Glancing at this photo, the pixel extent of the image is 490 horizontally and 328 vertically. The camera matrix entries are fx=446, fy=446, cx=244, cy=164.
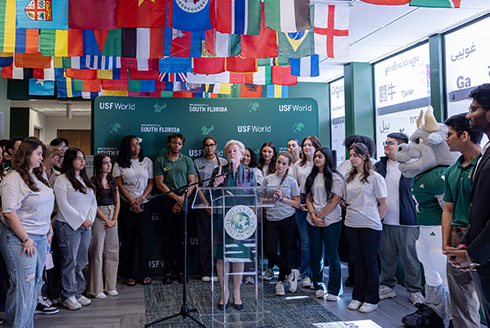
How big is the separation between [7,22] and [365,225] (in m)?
4.54

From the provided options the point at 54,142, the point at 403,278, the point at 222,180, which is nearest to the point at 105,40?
the point at 54,142

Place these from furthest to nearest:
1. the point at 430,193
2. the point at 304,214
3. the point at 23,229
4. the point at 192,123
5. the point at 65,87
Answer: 1. the point at 65,87
2. the point at 192,123
3. the point at 304,214
4. the point at 430,193
5. the point at 23,229

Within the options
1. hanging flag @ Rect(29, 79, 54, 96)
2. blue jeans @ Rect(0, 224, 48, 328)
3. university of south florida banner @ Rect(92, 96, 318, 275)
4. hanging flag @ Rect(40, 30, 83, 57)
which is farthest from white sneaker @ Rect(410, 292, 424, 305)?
hanging flag @ Rect(29, 79, 54, 96)

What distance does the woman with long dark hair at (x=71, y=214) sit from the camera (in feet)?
14.8

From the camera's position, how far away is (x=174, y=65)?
6.89 metres

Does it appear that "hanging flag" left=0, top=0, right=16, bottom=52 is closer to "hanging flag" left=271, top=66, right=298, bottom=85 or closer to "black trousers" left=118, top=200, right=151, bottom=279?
"black trousers" left=118, top=200, right=151, bottom=279

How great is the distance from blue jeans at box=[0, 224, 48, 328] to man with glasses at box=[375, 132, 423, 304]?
135 inches

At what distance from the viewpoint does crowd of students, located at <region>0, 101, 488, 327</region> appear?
3428mm

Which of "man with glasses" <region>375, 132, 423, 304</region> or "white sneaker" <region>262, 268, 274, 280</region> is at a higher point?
"man with glasses" <region>375, 132, 423, 304</region>

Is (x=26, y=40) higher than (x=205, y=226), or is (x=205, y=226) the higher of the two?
(x=26, y=40)

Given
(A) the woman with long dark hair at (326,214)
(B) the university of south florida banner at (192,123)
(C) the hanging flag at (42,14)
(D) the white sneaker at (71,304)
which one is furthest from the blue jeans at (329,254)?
(C) the hanging flag at (42,14)

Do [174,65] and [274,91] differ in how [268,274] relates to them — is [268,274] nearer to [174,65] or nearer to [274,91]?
[174,65]

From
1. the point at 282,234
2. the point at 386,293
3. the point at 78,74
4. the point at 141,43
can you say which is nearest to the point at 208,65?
the point at 141,43

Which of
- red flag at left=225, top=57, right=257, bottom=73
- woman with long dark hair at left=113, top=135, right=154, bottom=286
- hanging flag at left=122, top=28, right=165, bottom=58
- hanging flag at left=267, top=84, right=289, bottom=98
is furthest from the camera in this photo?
hanging flag at left=267, top=84, right=289, bottom=98
